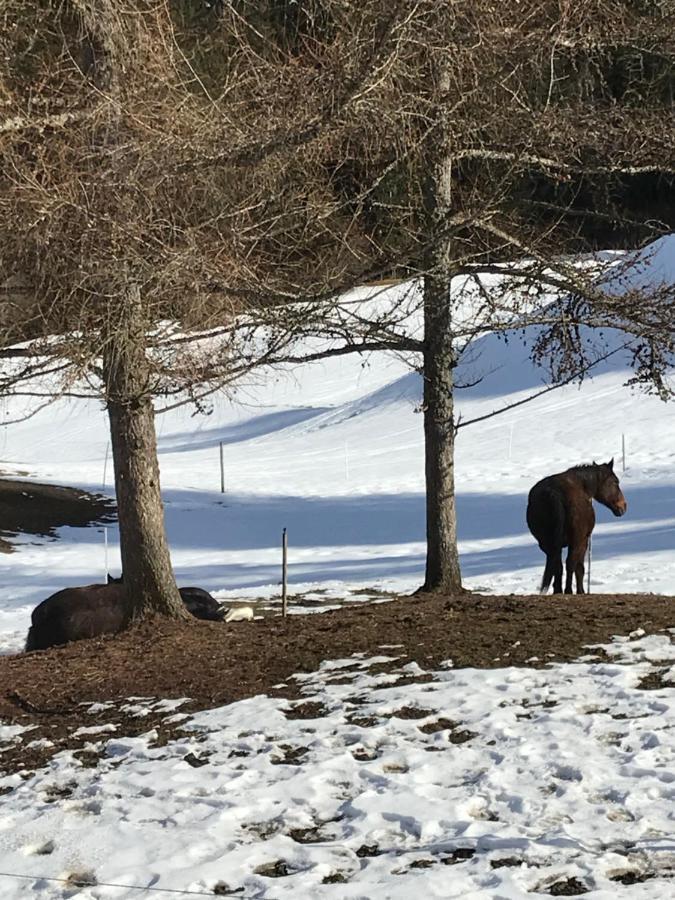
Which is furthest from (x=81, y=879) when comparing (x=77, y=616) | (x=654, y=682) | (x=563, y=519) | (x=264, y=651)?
(x=563, y=519)

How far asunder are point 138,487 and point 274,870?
5.44 metres

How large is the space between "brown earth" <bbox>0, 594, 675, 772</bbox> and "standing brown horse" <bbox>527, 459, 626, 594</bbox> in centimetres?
352

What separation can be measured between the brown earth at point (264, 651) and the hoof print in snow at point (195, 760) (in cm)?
→ 49

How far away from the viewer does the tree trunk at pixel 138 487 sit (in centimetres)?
951

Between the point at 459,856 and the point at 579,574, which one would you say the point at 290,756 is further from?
the point at 579,574

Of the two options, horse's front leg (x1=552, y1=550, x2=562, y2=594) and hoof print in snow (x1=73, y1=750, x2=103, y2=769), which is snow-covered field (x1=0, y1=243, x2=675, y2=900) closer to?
hoof print in snow (x1=73, y1=750, x2=103, y2=769)

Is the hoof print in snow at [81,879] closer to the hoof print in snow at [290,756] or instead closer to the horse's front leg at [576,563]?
the hoof print in snow at [290,756]

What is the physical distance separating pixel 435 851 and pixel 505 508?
19.4 m

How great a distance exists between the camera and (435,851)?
16.3ft

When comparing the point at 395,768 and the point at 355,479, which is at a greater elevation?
the point at 355,479

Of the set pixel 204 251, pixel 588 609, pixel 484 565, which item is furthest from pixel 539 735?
pixel 484 565

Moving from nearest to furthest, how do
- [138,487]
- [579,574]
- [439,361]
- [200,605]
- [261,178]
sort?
[261,178] < [138,487] < [439,361] < [200,605] < [579,574]

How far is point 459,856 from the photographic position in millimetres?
4898

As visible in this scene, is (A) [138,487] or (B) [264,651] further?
(A) [138,487]
